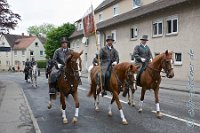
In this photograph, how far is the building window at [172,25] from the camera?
99.4 feet

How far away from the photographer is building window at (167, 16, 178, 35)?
30309 mm

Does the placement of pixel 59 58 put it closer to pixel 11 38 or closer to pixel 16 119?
pixel 16 119

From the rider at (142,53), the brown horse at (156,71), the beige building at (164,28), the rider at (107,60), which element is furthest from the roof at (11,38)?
the brown horse at (156,71)

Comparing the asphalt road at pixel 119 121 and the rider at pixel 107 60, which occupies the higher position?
the rider at pixel 107 60

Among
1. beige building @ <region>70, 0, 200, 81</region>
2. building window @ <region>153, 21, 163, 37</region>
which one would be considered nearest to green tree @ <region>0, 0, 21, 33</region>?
beige building @ <region>70, 0, 200, 81</region>

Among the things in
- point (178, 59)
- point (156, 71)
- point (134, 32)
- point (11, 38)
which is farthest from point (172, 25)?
point (11, 38)

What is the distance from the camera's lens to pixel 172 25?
30.7m

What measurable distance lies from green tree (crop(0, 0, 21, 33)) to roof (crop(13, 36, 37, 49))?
243ft

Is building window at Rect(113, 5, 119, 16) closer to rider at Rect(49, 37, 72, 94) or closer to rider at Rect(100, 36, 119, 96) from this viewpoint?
rider at Rect(100, 36, 119, 96)

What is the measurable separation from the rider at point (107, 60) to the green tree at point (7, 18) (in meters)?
16.6

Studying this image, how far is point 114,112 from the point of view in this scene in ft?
38.9

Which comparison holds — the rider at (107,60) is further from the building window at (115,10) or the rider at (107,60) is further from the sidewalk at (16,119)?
the building window at (115,10)

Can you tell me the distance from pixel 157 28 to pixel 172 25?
2.79 m

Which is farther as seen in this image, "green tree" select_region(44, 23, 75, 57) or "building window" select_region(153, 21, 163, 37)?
"green tree" select_region(44, 23, 75, 57)
